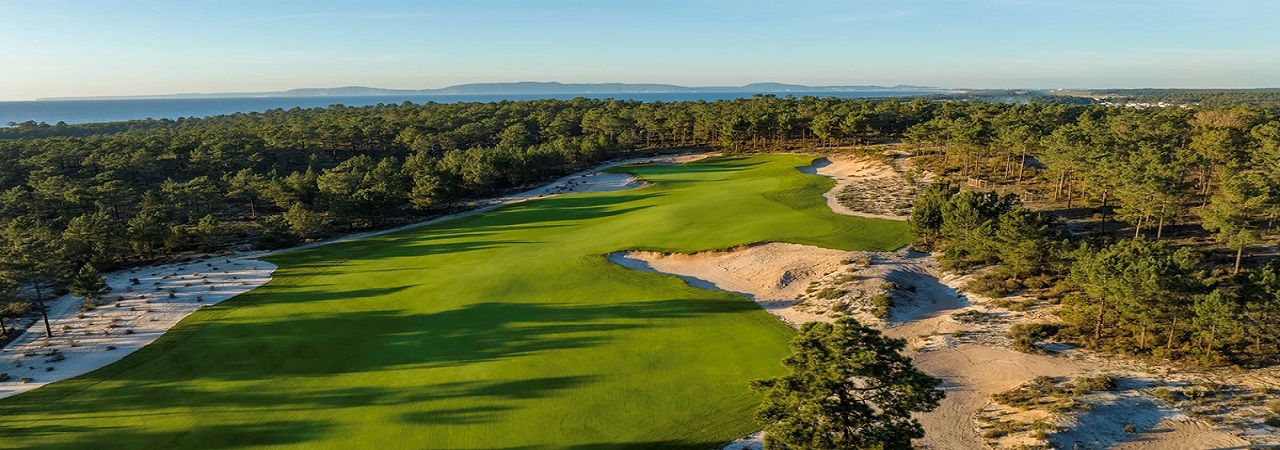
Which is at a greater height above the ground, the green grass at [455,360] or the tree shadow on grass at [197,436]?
the green grass at [455,360]

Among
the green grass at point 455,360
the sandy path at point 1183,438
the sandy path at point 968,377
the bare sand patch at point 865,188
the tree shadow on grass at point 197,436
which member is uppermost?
the bare sand patch at point 865,188

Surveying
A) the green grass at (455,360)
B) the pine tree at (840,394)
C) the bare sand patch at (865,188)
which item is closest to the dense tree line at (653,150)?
the bare sand patch at (865,188)

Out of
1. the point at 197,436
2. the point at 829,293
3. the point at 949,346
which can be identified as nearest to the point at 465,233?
the point at 197,436

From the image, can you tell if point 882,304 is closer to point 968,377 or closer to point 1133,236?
point 968,377

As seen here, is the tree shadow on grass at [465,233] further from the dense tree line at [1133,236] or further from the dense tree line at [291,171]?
the dense tree line at [1133,236]

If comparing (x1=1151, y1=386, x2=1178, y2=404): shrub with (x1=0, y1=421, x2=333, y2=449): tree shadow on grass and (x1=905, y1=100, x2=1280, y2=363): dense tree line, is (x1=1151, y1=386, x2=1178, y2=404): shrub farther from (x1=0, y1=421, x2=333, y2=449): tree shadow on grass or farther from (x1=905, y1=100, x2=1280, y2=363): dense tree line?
(x1=0, y1=421, x2=333, y2=449): tree shadow on grass

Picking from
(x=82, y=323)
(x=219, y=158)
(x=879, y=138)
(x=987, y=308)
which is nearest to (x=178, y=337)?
(x=82, y=323)

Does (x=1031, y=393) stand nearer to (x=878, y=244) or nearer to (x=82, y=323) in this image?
(x=878, y=244)
